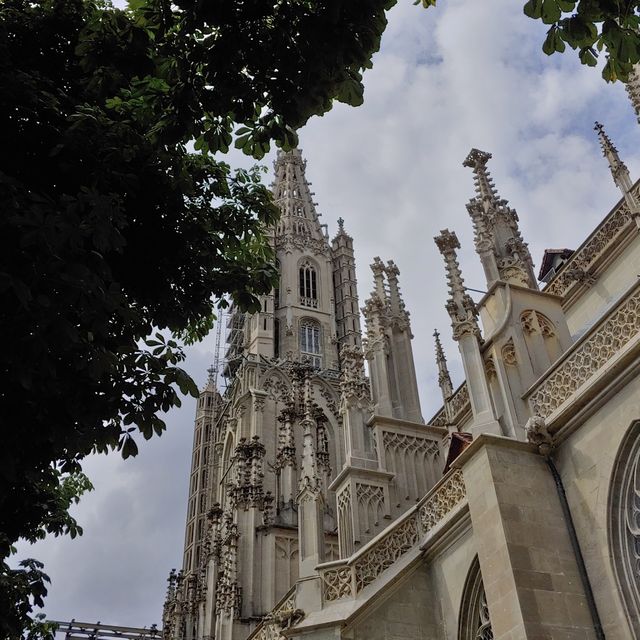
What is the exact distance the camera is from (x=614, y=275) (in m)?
15.9

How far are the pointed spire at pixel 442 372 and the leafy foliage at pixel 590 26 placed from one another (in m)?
14.8

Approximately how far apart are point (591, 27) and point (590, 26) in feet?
0.07

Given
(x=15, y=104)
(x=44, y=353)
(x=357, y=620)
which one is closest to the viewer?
(x=44, y=353)

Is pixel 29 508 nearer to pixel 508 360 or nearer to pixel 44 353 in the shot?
pixel 44 353

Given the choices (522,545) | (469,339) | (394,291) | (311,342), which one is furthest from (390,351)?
(311,342)

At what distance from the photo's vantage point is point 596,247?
55.1 feet

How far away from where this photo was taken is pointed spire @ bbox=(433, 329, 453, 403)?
21375 mm

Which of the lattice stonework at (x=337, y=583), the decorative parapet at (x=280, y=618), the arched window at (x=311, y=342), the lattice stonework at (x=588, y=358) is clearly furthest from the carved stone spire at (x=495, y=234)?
the arched window at (x=311, y=342)

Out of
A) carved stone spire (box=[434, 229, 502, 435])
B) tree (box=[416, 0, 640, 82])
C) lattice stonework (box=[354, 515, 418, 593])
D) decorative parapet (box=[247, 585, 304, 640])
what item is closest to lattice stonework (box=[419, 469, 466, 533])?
lattice stonework (box=[354, 515, 418, 593])

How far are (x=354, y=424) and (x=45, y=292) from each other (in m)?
11.3

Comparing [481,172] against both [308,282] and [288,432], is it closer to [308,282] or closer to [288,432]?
[288,432]

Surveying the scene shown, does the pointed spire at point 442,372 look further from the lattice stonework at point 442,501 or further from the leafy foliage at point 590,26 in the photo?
the leafy foliage at point 590,26

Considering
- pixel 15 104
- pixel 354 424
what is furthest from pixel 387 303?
pixel 15 104

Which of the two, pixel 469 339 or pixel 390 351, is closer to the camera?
pixel 469 339
